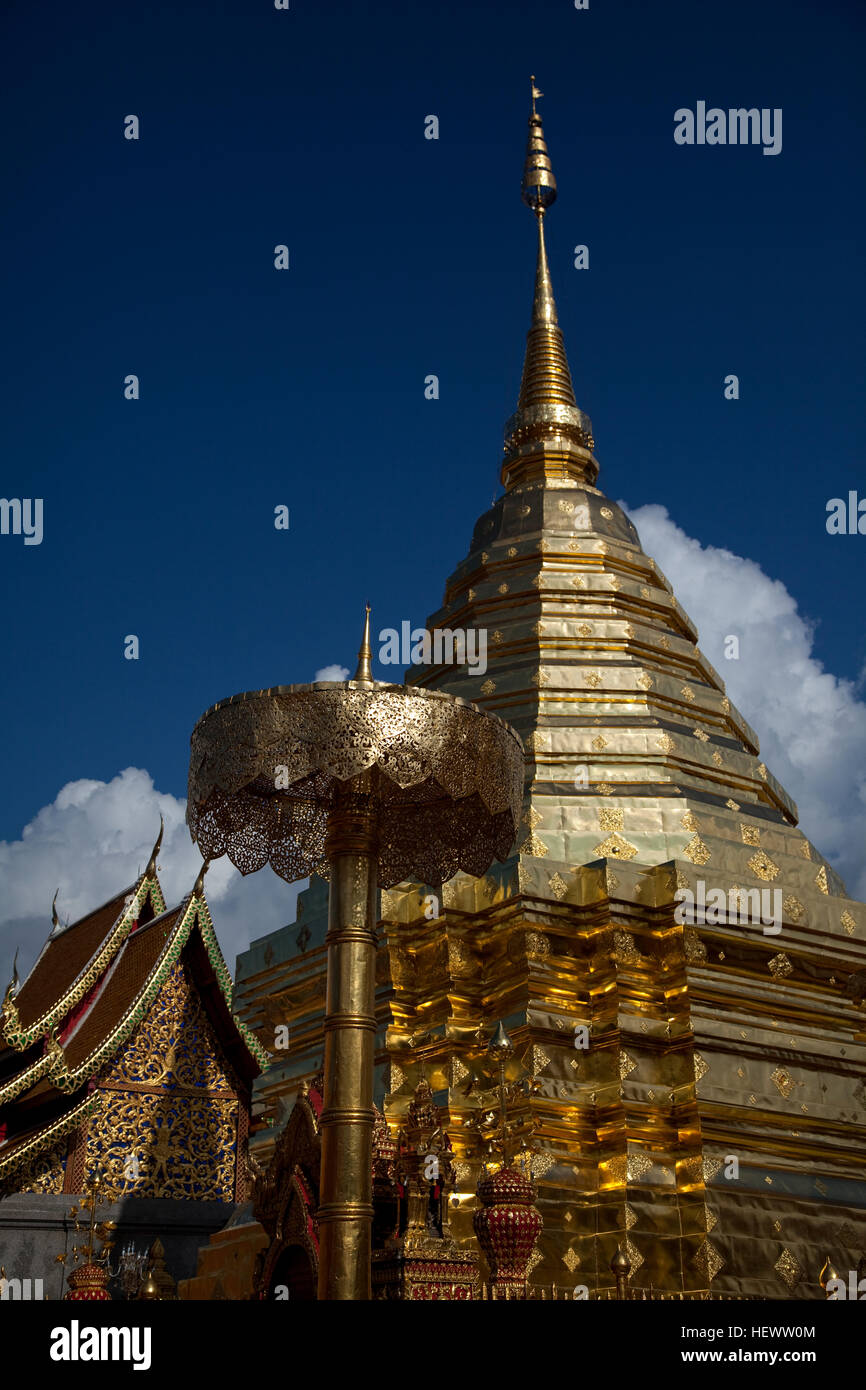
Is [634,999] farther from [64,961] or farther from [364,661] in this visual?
[64,961]

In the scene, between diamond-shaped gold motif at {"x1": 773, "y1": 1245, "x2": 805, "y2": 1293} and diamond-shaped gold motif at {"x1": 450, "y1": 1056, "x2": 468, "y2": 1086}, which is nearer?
diamond-shaped gold motif at {"x1": 773, "y1": 1245, "x2": 805, "y2": 1293}

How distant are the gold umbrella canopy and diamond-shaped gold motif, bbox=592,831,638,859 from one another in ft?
13.9

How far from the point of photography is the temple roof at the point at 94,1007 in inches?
568

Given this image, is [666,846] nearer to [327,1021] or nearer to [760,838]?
[760,838]

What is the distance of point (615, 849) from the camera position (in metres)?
12.1

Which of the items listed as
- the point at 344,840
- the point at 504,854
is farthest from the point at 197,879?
the point at 344,840

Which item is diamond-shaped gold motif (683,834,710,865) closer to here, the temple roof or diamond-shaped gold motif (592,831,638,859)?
diamond-shaped gold motif (592,831,638,859)

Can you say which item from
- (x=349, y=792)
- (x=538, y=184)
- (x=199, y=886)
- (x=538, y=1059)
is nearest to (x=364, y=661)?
(x=349, y=792)

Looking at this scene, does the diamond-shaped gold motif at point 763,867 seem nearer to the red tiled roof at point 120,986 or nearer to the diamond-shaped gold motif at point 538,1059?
the diamond-shaped gold motif at point 538,1059

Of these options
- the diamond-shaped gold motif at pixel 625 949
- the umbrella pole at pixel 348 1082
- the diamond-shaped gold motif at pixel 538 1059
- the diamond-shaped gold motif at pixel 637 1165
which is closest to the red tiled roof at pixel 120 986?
the diamond-shaped gold motif at pixel 538 1059

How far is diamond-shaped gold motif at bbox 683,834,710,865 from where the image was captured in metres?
12.0

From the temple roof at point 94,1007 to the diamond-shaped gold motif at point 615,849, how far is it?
505 centimetres

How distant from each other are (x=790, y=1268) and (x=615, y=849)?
3338mm

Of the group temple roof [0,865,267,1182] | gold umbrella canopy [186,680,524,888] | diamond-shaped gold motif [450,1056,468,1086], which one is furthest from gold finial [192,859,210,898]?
gold umbrella canopy [186,680,524,888]
